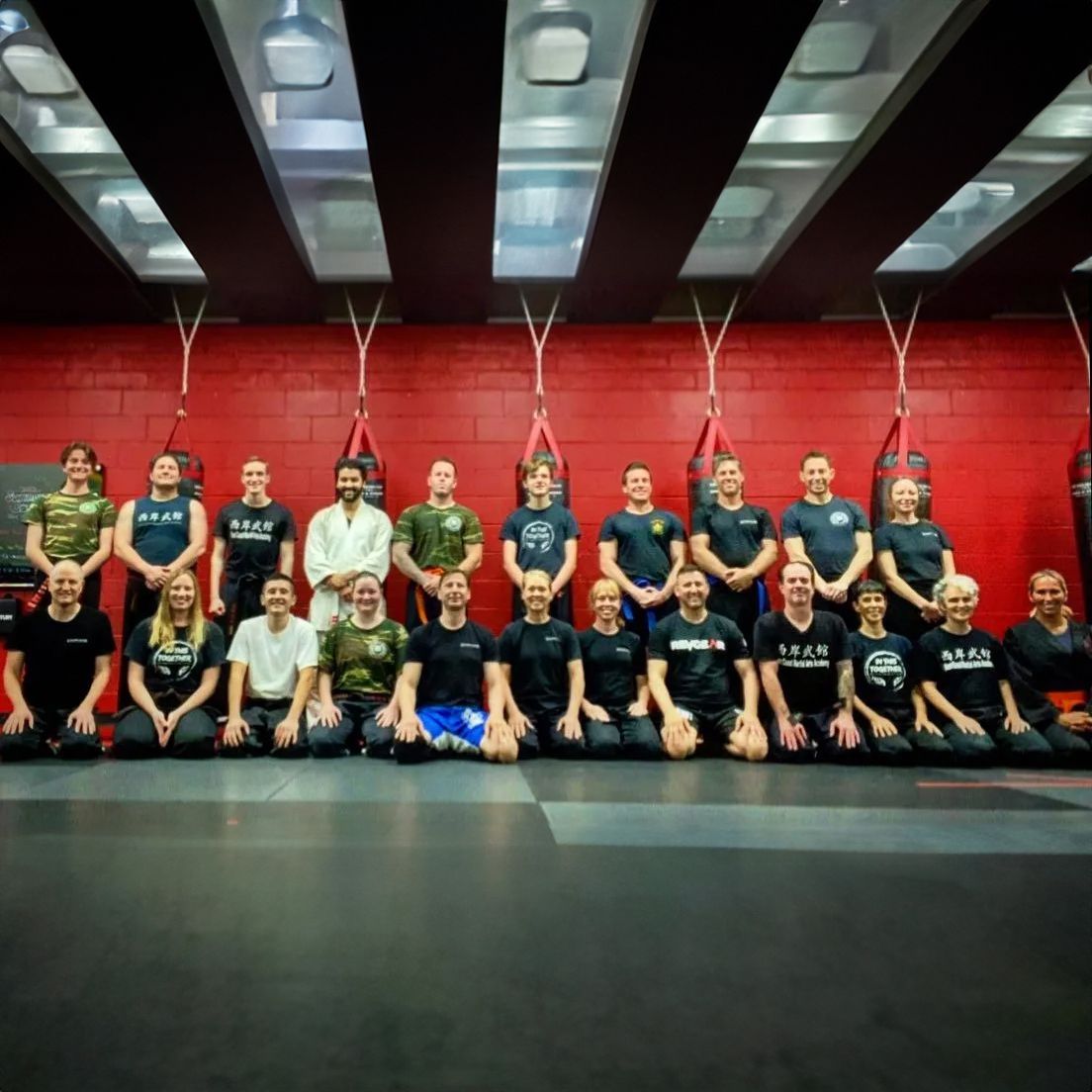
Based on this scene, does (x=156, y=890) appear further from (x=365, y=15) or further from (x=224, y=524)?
(x=224, y=524)

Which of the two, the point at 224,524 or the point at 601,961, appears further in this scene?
the point at 224,524

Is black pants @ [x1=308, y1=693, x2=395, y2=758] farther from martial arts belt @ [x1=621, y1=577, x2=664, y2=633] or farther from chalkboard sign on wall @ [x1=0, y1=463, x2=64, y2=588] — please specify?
chalkboard sign on wall @ [x1=0, y1=463, x2=64, y2=588]

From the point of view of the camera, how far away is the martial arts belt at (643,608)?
4816 millimetres

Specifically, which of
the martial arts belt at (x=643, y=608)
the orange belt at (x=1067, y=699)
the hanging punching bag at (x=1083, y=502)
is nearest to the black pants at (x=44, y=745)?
the martial arts belt at (x=643, y=608)

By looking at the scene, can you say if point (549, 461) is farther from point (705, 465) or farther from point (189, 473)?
point (189, 473)

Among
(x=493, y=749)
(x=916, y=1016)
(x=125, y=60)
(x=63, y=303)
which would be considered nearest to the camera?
(x=916, y=1016)

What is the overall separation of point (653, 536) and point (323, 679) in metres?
2.09

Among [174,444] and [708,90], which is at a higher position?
[708,90]

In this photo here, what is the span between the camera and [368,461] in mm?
5141

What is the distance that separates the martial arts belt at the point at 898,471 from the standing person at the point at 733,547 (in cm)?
82

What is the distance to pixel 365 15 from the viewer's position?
2.97m

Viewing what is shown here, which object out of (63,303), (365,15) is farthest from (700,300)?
(63,303)

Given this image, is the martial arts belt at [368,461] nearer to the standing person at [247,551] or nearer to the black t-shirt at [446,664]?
the standing person at [247,551]

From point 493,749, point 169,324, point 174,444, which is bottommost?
point 493,749
